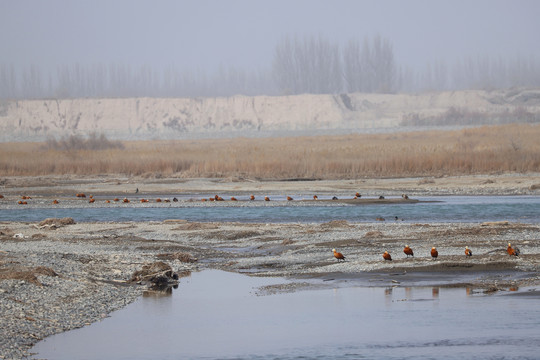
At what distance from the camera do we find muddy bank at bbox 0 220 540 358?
13.5 metres

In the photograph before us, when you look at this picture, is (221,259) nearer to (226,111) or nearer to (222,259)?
(222,259)

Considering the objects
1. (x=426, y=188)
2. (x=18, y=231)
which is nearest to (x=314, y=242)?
(x=18, y=231)

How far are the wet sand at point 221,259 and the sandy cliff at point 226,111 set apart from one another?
103 meters

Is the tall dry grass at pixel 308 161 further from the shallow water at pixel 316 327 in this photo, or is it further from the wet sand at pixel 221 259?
the shallow water at pixel 316 327

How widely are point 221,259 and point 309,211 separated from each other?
13.0 m

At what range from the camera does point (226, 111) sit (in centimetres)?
14388

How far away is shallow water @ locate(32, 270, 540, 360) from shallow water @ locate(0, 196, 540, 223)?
567 inches

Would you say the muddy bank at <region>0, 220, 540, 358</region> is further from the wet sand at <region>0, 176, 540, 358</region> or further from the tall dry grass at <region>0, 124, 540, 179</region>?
the tall dry grass at <region>0, 124, 540, 179</region>

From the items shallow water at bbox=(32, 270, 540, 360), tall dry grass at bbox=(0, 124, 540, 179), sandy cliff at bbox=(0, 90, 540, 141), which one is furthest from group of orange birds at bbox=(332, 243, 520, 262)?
sandy cliff at bbox=(0, 90, 540, 141)

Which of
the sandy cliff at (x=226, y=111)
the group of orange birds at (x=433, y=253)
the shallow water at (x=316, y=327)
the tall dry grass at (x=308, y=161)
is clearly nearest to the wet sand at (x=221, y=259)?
the group of orange birds at (x=433, y=253)

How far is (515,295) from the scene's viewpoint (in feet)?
46.5

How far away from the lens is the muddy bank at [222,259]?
13453 mm

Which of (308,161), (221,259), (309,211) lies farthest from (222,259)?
(308,161)

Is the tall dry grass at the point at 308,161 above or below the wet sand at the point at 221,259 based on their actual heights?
above
